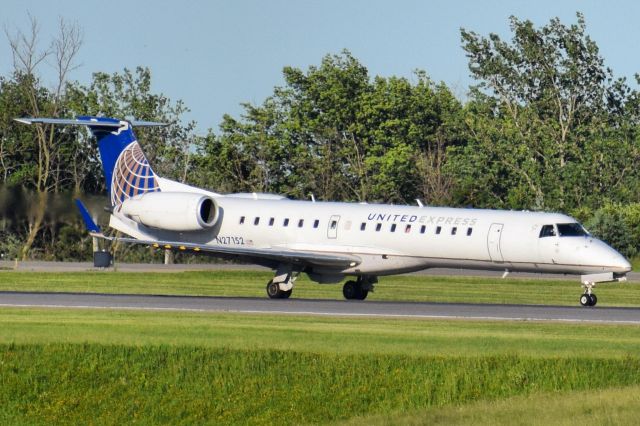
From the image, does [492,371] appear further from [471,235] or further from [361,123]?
[361,123]

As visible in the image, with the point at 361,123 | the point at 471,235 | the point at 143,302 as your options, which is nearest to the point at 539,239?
the point at 471,235

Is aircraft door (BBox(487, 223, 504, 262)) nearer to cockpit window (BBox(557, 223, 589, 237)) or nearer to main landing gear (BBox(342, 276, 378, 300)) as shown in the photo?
cockpit window (BBox(557, 223, 589, 237))

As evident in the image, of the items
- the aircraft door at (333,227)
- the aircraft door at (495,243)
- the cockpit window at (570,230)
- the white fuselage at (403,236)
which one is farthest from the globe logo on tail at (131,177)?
the cockpit window at (570,230)

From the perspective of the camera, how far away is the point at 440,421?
22.3m

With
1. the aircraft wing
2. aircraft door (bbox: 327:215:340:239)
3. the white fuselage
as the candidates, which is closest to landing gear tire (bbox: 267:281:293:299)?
the aircraft wing

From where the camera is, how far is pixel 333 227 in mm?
44875

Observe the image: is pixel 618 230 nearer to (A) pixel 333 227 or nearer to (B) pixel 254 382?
(A) pixel 333 227

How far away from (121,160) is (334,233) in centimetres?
946

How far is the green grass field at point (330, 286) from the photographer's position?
48.4m

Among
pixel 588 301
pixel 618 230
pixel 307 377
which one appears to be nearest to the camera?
pixel 307 377

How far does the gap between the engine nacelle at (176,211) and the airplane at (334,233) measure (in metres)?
0.03

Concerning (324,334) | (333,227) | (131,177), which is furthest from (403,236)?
(324,334)

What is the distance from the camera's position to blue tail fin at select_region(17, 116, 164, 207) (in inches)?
1954

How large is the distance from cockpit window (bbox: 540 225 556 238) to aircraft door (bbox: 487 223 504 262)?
1.21 m
